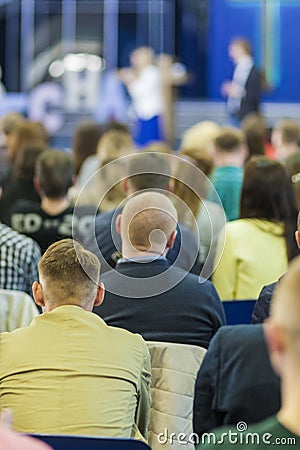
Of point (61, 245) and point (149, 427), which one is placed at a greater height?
point (61, 245)

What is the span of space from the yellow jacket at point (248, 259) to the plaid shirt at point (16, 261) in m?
0.73

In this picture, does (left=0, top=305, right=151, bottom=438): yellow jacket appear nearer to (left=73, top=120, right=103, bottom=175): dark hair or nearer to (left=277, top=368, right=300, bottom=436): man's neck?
(left=277, top=368, right=300, bottom=436): man's neck

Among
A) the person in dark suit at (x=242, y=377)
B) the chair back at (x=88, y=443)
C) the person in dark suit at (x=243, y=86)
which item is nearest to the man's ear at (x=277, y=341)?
the chair back at (x=88, y=443)

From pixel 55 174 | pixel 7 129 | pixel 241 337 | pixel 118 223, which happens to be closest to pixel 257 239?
pixel 118 223

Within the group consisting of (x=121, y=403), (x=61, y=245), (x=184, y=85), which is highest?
(x=61, y=245)

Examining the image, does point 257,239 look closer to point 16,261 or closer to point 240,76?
point 16,261

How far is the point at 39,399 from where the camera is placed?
9.72ft

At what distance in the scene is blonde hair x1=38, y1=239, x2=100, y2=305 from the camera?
10.3ft

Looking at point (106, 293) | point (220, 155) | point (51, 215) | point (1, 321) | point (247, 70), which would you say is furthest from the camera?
point (247, 70)

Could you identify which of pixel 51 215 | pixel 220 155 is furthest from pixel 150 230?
pixel 220 155

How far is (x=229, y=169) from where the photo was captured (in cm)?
623

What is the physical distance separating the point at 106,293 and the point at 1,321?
44cm

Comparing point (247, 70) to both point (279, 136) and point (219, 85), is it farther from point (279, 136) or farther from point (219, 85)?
point (279, 136)

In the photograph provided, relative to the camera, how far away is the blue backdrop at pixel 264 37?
14039mm
